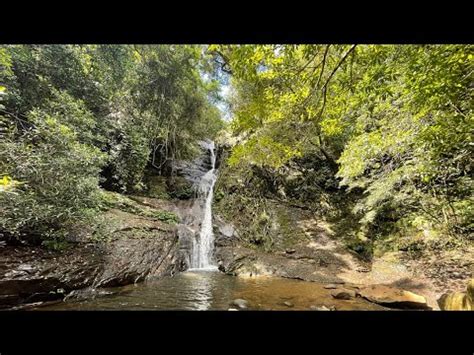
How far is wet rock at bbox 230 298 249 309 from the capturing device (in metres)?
3.38

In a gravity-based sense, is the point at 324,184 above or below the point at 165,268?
above

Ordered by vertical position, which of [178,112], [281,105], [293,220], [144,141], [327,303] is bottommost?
[327,303]

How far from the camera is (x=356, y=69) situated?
2795 millimetres

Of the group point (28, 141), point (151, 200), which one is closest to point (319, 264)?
point (151, 200)

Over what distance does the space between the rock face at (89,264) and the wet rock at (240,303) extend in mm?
2071

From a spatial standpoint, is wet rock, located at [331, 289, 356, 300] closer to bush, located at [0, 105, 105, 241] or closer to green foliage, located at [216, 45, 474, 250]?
green foliage, located at [216, 45, 474, 250]

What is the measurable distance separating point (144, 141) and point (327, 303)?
6906 mm

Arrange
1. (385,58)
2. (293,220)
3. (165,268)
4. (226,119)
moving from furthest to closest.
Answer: (226,119) < (293,220) < (165,268) < (385,58)

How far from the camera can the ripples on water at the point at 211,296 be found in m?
3.24

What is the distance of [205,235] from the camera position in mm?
7305

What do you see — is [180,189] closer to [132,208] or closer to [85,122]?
[132,208]

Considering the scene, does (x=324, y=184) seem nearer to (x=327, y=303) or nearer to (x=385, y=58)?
(x=327, y=303)

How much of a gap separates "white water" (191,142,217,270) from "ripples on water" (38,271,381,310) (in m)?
1.34

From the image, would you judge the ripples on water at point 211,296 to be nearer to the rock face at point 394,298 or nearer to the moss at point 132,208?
the rock face at point 394,298
